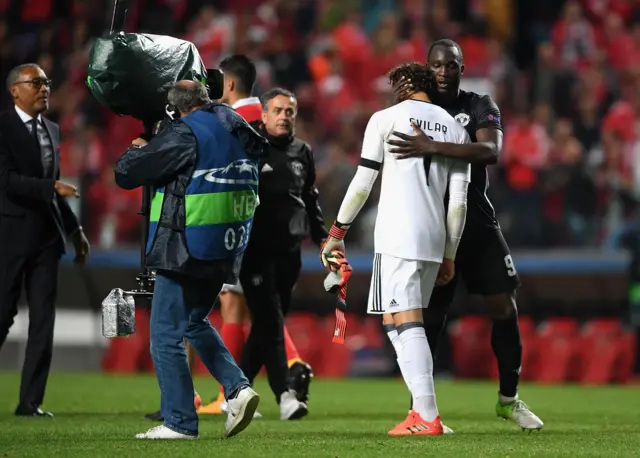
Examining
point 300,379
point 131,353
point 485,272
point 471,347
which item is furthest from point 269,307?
point 131,353

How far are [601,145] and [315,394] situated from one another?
263 inches

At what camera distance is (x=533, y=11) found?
70.0 ft

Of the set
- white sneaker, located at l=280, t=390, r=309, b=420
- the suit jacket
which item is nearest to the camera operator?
white sneaker, located at l=280, t=390, r=309, b=420

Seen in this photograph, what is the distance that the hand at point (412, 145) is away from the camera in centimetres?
702

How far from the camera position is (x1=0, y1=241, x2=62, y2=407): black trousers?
30.2 ft

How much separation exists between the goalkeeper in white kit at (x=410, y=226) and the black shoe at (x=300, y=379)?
2.23 meters

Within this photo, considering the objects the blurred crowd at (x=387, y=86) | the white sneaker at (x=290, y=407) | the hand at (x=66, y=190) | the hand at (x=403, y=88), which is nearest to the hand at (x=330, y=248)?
the hand at (x=403, y=88)

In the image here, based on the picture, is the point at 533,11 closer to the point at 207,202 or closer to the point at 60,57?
the point at 60,57

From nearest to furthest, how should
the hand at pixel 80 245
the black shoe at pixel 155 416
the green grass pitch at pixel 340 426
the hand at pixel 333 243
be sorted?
the green grass pitch at pixel 340 426, the hand at pixel 333 243, the black shoe at pixel 155 416, the hand at pixel 80 245

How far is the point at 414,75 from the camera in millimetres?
7250

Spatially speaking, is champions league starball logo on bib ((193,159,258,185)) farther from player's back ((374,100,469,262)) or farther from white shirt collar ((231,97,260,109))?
white shirt collar ((231,97,260,109))

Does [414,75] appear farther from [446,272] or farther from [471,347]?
[471,347]

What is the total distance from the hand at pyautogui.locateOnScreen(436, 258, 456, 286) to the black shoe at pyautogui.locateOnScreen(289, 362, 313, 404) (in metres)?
2.21

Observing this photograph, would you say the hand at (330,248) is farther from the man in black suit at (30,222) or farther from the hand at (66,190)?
the man in black suit at (30,222)
